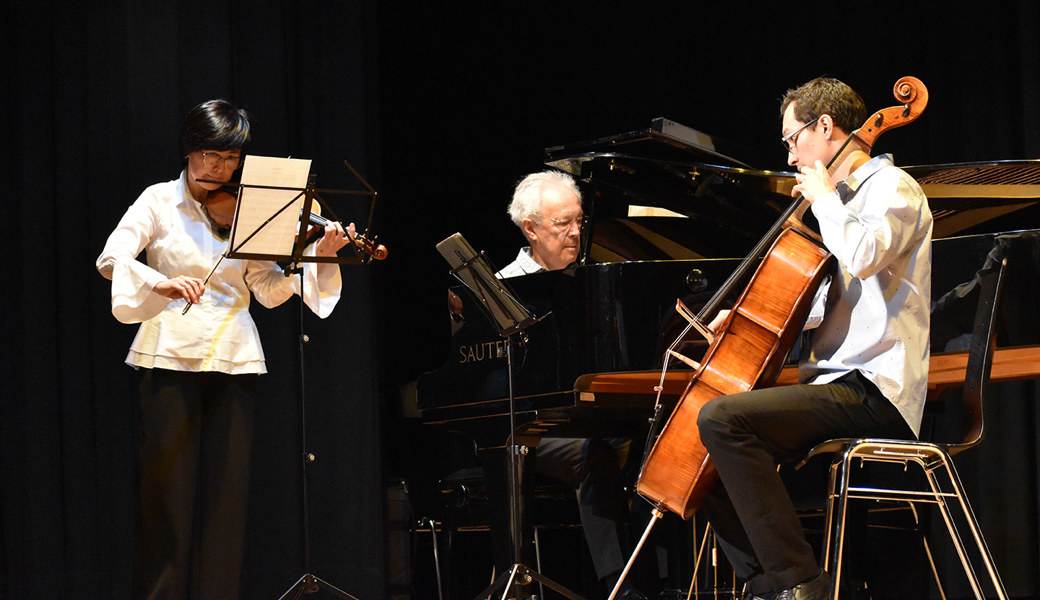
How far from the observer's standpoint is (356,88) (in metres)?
4.26

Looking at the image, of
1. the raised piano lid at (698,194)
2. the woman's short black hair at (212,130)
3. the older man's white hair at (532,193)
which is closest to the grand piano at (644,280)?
the raised piano lid at (698,194)

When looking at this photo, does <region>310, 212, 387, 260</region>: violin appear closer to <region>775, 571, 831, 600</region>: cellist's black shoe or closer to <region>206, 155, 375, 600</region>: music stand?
<region>206, 155, 375, 600</region>: music stand

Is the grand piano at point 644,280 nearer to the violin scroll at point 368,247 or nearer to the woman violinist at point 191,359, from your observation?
the violin scroll at point 368,247

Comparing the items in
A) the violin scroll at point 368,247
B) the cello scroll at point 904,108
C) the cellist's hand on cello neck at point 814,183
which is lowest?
the violin scroll at point 368,247

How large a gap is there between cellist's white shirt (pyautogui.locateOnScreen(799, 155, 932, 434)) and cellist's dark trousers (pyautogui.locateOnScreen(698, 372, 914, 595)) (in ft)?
0.19

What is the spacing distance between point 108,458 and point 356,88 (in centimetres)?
171

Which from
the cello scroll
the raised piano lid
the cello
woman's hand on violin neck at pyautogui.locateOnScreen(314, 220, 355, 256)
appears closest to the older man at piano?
the raised piano lid

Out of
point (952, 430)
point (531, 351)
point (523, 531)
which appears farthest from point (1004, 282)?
point (952, 430)

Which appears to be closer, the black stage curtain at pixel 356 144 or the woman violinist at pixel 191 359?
the woman violinist at pixel 191 359

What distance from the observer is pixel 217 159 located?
2.95 m

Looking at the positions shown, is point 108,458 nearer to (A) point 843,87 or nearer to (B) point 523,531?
(B) point 523,531

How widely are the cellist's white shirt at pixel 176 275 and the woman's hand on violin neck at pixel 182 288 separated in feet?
0.12

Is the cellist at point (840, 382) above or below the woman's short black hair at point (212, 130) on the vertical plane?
below

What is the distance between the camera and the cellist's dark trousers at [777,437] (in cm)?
239
